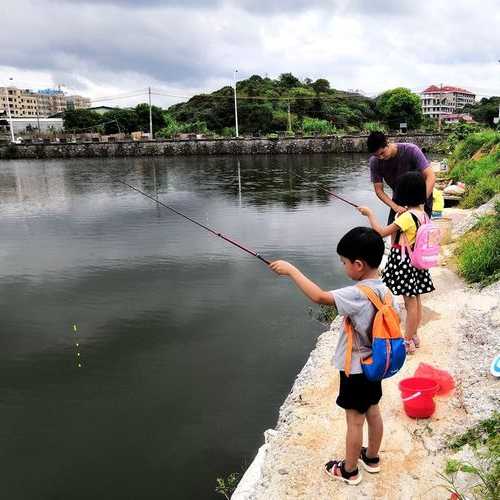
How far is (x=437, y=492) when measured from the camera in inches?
107

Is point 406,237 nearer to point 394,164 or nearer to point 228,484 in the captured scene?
point 394,164

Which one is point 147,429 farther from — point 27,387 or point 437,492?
point 437,492

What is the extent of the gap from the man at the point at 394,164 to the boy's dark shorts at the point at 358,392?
215 cm

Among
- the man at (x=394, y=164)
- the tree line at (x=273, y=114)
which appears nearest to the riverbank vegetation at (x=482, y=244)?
the man at (x=394, y=164)

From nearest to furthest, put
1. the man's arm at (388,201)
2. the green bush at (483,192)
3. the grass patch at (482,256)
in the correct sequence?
1. the man's arm at (388,201)
2. the grass patch at (482,256)
3. the green bush at (483,192)

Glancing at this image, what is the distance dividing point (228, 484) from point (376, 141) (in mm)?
3255

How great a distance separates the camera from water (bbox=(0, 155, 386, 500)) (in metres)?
3.91

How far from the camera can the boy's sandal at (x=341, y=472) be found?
9.37 ft

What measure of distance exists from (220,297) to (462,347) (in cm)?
400

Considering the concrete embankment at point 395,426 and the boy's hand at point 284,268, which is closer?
the boy's hand at point 284,268

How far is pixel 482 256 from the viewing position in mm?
6070

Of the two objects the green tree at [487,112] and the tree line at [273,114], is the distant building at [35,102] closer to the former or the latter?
the tree line at [273,114]

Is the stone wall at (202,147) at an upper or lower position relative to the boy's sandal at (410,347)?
upper

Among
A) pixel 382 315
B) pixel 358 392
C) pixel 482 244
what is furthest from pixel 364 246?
pixel 482 244
